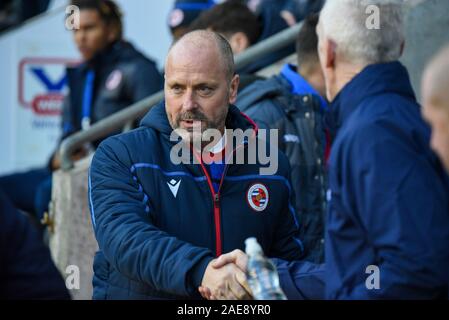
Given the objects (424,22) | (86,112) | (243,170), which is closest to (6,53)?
(86,112)

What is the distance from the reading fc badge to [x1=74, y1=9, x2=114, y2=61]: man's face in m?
3.57

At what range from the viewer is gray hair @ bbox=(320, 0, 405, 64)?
3447 mm

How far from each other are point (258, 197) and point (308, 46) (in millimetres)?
1758

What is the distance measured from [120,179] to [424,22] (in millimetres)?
3186

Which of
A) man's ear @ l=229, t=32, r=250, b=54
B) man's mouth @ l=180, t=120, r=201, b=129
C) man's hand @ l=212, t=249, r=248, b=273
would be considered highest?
man's ear @ l=229, t=32, r=250, b=54

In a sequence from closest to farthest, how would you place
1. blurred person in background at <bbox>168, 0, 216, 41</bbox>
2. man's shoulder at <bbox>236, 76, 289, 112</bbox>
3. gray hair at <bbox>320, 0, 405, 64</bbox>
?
gray hair at <bbox>320, 0, 405, 64</bbox> → man's shoulder at <bbox>236, 76, 289, 112</bbox> → blurred person in background at <bbox>168, 0, 216, 41</bbox>

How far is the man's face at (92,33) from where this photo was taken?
7418 mm

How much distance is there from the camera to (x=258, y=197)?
13.4 feet

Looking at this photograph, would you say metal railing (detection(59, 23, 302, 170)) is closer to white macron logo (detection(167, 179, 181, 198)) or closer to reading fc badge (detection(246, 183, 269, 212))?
reading fc badge (detection(246, 183, 269, 212))

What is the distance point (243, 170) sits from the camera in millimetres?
4121

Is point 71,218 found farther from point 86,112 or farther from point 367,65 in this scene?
point 367,65

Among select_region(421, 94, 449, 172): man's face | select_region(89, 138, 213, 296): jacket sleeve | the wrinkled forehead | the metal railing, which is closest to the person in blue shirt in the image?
select_region(421, 94, 449, 172): man's face

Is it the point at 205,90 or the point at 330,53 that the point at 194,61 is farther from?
the point at 330,53

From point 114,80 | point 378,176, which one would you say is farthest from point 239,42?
point 378,176
